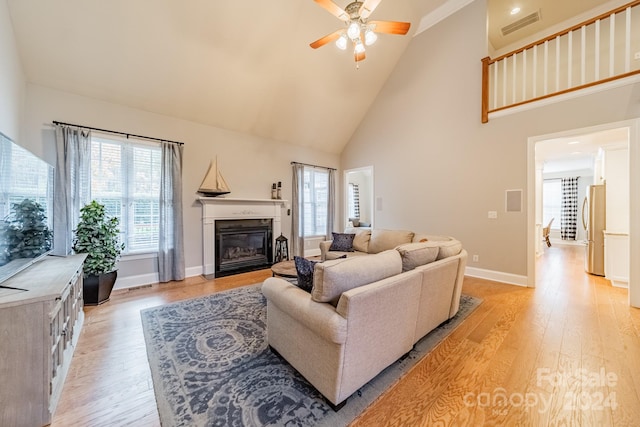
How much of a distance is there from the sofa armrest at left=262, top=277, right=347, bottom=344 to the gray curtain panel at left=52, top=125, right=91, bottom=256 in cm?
325

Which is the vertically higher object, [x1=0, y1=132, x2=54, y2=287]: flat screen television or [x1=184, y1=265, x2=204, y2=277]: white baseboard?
[x1=0, y1=132, x2=54, y2=287]: flat screen television

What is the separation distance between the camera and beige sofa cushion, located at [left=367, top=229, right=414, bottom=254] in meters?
4.07

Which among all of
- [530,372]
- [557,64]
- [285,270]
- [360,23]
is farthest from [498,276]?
[360,23]

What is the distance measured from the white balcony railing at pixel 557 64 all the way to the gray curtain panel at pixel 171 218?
17.7 feet

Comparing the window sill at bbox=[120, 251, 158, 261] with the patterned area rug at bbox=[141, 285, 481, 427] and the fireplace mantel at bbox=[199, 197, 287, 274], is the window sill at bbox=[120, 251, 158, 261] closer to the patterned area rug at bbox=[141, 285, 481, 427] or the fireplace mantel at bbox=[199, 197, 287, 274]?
the fireplace mantel at bbox=[199, 197, 287, 274]

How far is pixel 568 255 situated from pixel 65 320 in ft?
31.9

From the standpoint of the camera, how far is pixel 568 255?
638cm

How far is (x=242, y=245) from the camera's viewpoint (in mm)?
5027

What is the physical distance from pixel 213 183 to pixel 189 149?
29.0 inches

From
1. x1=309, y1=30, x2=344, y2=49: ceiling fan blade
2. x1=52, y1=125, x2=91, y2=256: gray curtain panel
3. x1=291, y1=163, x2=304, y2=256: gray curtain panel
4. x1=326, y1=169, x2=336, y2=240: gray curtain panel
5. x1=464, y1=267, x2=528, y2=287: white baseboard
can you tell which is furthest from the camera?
x1=326, y1=169, x2=336, y2=240: gray curtain panel

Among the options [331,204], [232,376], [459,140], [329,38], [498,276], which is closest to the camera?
[232,376]

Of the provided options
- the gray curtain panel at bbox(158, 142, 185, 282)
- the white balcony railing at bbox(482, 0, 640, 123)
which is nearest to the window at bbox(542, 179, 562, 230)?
the white balcony railing at bbox(482, 0, 640, 123)

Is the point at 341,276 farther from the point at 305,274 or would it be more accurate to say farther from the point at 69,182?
the point at 69,182

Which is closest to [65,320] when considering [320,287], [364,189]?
[320,287]
